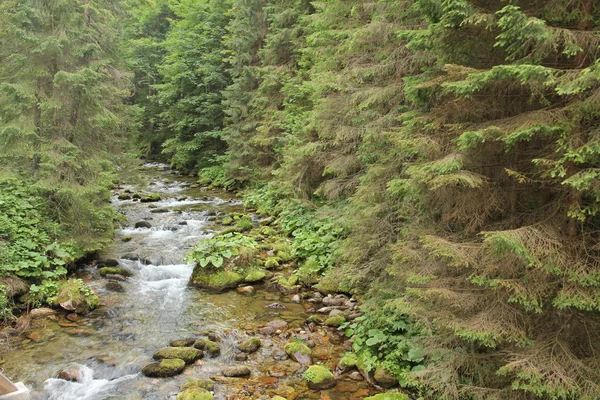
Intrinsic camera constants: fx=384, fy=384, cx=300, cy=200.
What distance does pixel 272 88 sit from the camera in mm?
16672

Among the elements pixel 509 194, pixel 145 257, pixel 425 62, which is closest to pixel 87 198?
pixel 145 257

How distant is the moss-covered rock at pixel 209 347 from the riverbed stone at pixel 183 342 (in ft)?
0.43

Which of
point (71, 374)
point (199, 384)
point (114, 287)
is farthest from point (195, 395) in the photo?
point (114, 287)

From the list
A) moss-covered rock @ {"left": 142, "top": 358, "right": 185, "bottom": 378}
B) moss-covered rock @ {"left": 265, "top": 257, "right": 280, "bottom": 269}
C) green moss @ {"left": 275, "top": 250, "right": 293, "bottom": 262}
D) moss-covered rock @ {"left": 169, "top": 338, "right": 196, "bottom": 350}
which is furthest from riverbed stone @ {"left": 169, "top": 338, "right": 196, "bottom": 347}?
green moss @ {"left": 275, "top": 250, "right": 293, "bottom": 262}

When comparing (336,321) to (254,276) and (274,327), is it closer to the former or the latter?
(274,327)

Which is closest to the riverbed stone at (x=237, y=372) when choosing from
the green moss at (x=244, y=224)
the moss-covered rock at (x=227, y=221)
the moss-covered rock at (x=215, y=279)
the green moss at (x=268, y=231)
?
the moss-covered rock at (x=215, y=279)

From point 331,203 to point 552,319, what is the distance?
7.13m

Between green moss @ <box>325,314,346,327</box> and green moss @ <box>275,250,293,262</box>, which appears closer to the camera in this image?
green moss @ <box>325,314,346,327</box>

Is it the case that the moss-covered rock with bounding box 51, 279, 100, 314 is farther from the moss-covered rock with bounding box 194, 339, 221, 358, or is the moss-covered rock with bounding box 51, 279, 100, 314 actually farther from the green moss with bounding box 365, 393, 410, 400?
the green moss with bounding box 365, 393, 410, 400

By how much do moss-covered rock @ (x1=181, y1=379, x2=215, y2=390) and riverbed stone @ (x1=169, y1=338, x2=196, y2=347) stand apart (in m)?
1.11

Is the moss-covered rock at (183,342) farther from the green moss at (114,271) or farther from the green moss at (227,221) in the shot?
the green moss at (227,221)

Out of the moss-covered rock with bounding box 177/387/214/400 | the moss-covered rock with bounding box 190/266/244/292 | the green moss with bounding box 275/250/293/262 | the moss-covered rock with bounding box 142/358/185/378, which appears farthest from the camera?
the green moss with bounding box 275/250/293/262

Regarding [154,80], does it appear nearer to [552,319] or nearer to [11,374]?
[11,374]

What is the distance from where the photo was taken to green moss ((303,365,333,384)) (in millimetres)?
5801
